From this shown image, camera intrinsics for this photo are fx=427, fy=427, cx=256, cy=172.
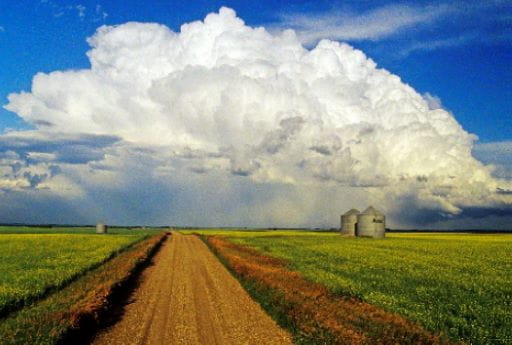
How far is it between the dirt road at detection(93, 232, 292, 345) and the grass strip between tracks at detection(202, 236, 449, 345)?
1.94 feet

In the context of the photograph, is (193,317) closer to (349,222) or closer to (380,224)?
(380,224)

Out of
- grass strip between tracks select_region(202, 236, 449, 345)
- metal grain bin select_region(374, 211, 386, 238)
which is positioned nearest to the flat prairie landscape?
grass strip between tracks select_region(202, 236, 449, 345)

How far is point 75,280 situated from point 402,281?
783 inches

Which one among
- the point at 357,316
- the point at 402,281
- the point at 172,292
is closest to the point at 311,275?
the point at 402,281

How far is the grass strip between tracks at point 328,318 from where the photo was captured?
12.8m

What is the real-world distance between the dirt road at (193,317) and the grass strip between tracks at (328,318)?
1.94 ft

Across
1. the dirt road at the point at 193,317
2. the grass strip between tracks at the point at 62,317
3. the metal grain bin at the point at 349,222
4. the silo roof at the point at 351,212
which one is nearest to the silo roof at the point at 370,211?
the metal grain bin at the point at 349,222

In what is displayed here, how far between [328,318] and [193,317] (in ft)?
17.5

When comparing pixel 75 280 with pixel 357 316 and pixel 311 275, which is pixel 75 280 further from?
pixel 357 316

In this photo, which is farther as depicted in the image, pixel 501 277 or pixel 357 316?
pixel 501 277

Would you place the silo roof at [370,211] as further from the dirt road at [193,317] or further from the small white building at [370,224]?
the dirt road at [193,317]

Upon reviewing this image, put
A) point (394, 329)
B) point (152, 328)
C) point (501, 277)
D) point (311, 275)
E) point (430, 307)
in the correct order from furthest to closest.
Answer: point (501, 277) < point (311, 275) < point (430, 307) < point (152, 328) < point (394, 329)

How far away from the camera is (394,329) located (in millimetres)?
13586

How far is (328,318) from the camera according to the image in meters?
14.9
